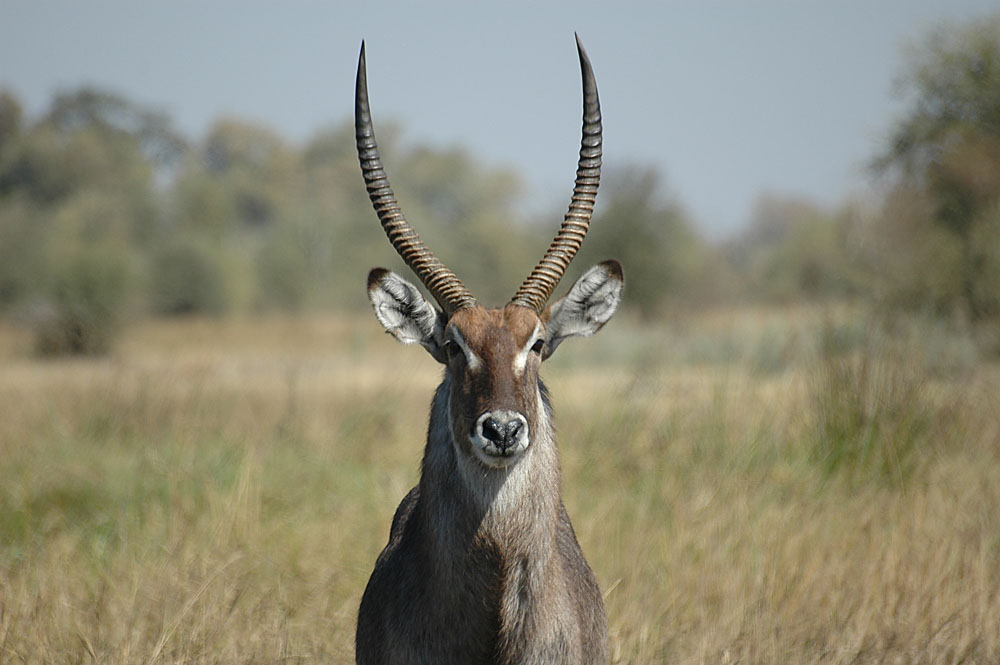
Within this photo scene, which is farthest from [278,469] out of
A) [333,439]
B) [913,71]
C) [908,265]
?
[913,71]

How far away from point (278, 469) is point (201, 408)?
3.96 meters

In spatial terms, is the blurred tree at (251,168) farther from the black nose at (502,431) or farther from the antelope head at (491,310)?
the black nose at (502,431)

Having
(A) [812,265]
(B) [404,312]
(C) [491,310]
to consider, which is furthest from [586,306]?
(A) [812,265]

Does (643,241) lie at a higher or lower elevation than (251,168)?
lower

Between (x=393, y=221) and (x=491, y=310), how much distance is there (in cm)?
63

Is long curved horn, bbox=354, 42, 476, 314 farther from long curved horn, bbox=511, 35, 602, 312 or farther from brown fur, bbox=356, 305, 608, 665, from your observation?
long curved horn, bbox=511, 35, 602, 312

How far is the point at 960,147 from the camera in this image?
726 inches

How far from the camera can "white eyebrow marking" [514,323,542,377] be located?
14.0 feet

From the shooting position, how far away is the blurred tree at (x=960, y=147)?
16.0 meters

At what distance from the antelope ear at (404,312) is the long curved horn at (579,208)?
0.39 metres

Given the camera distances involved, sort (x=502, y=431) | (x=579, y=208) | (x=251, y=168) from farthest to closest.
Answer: (x=251, y=168) < (x=579, y=208) < (x=502, y=431)

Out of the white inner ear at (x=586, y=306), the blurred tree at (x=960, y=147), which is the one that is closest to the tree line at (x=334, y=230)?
the blurred tree at (x=960, y=147)

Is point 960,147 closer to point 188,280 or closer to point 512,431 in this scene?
point 512,431

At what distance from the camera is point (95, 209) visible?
157 feet
